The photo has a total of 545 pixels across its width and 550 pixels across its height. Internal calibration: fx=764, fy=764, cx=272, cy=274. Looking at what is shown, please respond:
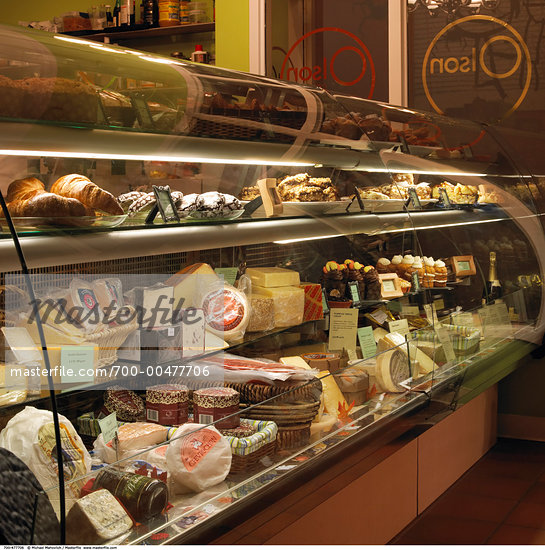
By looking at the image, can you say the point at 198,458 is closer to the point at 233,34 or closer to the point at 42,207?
the point at 42,207

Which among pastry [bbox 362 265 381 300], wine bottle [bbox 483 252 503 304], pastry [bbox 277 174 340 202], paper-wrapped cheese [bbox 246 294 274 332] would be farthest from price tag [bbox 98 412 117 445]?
wine bottle [bbox 483 252 503 304]

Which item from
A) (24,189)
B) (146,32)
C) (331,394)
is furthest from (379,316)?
(146,32)

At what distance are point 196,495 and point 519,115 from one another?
3.51m

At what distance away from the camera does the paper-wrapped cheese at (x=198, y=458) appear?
183 cm

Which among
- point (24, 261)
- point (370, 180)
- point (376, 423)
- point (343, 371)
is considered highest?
point (370, 180)

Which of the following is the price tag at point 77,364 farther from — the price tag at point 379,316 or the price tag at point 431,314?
the price tag at point 431,314

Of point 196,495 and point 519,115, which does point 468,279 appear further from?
point 196,495

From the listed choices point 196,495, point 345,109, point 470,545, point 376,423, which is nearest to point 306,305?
point 376,423

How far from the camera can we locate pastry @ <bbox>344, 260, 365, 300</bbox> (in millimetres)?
2807

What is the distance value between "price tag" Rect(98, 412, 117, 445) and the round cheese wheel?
0.48 meters

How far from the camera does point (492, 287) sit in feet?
12.8

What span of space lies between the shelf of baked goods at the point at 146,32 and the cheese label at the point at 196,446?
410cm

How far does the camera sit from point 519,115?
4555mm

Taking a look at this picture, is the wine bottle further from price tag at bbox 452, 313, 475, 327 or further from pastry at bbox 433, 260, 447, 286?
pastry at bbox 433, 260, 447, 286
